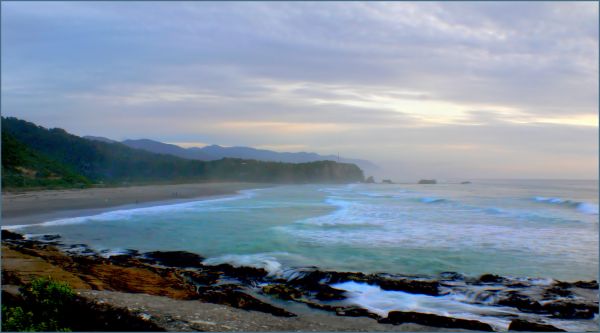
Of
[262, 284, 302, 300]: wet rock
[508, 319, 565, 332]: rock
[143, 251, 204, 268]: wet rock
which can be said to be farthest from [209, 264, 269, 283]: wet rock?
[508, 319, 565, 332]: rock

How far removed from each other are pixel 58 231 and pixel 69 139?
86.1 feet

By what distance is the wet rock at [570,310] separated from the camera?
304 inches

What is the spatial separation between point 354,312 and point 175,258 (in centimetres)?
569

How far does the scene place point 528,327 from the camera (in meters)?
6.79

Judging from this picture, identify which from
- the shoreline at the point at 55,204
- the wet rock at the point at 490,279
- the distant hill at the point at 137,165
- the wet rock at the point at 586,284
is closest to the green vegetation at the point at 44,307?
the wet rock at the point at 490,279

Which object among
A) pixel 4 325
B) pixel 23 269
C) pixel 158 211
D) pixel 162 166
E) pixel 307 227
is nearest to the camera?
pixel 4 325

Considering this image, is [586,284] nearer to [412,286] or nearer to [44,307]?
[412,286]

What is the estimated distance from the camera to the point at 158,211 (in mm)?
24594

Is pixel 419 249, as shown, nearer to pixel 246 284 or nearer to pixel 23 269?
pixel 246 284

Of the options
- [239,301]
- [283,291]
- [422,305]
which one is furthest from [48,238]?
[422,305]

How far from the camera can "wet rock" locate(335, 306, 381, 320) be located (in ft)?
23.8

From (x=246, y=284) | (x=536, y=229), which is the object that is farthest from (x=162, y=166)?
(x=246, y=284)

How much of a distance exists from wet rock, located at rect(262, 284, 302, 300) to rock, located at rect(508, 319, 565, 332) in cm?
344

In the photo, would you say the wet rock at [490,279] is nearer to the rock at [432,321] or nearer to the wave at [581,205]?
the rock at [432,321]
